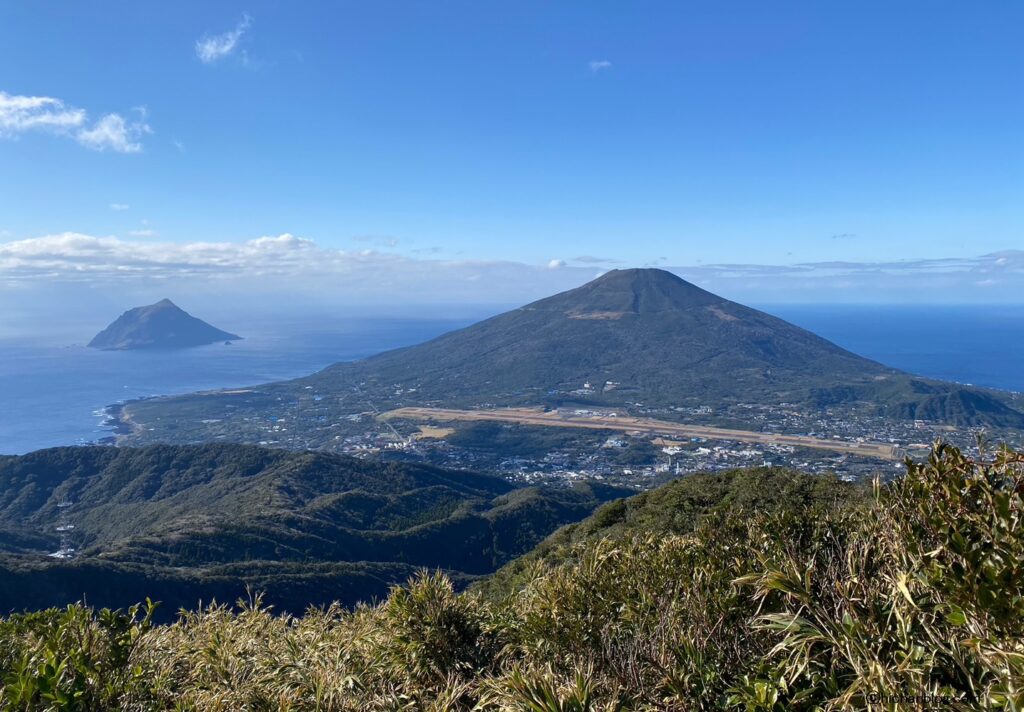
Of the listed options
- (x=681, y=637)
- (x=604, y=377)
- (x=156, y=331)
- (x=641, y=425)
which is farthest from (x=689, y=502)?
(x=156, y=331)

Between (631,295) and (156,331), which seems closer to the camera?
(631,295)

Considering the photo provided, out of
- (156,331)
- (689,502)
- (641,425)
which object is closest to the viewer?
(689,502)

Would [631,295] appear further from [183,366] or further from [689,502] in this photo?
[689,502]

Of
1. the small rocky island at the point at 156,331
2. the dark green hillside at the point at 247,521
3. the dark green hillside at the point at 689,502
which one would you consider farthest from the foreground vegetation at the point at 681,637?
the small rocky island at the point at 156,331

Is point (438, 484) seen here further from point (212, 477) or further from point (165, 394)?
point (165, 394)

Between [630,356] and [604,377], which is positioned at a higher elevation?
[630,356]

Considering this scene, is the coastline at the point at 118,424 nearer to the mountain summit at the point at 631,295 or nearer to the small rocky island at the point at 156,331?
the mountain summit at the point at 631,295

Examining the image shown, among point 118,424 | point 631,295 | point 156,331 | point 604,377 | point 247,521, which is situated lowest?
point 118,424
